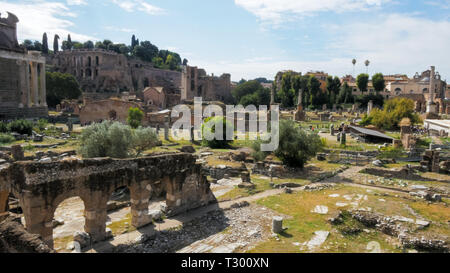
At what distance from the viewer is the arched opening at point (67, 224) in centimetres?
1140

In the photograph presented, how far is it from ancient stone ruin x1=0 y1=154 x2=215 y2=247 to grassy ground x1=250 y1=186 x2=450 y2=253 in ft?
15.3

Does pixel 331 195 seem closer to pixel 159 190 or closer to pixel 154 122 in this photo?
pixel 159 190

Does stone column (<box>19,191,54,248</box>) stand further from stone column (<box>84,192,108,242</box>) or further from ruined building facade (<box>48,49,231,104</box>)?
ruined building facade (<box>48,49,231,104</box>)

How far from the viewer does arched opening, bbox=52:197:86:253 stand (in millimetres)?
11397

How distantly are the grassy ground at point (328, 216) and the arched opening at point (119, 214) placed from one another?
5372 millimetres

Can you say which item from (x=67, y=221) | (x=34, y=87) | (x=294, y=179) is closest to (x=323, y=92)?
(x=294, y=179)

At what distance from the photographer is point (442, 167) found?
2373cm

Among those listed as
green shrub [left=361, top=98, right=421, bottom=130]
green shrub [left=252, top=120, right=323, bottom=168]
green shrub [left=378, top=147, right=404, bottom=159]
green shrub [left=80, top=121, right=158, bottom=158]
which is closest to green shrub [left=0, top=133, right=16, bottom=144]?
green shrub [left=80, top=121, right=158, bottom=158]

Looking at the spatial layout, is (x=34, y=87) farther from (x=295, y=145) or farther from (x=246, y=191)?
(x=246, y=191)

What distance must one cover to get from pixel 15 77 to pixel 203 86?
4638 cm

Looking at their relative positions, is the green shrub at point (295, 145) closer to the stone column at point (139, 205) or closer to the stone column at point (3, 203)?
the stone column at point (139, 205)

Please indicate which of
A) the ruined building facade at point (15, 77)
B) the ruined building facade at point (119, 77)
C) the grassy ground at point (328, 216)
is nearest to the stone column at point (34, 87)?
the ruined building facade at point (15, 77)
